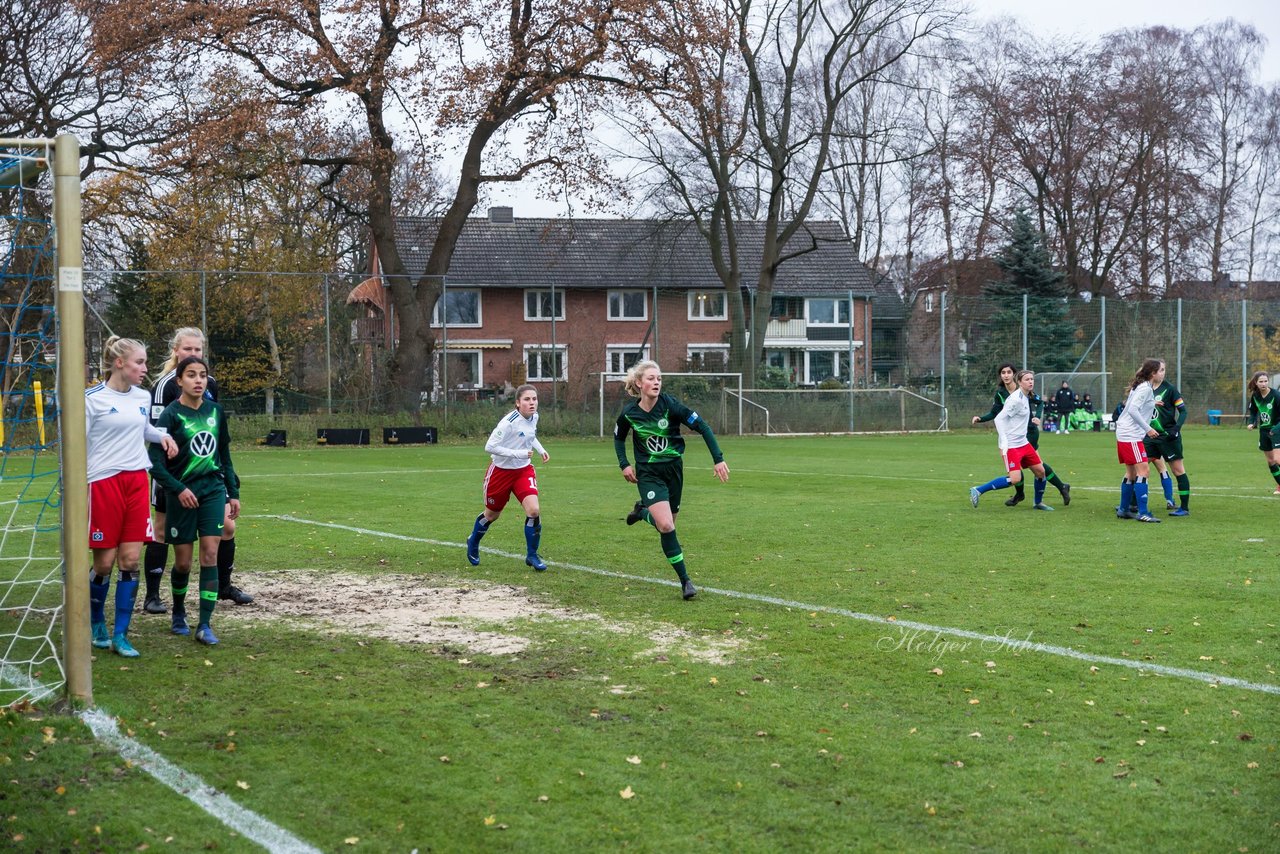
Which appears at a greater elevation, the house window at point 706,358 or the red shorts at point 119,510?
the house window at point 706,358

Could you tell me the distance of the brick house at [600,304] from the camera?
3403cm

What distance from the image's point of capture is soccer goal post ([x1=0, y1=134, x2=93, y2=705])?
5664 millimetres

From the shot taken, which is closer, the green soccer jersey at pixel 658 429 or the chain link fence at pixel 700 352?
the green soccer jersey at pixel 658 429

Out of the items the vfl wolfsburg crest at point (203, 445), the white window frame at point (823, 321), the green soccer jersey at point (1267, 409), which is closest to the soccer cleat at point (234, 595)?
the vfl wolfsburg crest at point (203, 445)

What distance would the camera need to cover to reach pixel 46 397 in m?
8.30

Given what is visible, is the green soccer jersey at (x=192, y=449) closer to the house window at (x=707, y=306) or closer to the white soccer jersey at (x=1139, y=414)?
the white soccer jersey at (x=1139, y=414)

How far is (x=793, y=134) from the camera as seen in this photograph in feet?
137

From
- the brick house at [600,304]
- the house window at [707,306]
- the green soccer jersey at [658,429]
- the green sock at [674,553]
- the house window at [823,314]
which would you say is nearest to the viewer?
the green sock at [674,553]

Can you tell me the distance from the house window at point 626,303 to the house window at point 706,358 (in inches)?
795

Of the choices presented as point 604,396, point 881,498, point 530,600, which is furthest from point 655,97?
point 530,600

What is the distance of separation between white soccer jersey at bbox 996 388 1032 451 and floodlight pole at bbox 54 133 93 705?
11590 mm

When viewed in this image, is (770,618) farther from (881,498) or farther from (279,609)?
(881,498)

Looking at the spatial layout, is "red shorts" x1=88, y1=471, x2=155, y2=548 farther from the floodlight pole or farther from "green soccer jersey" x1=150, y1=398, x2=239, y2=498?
the floodlight pole

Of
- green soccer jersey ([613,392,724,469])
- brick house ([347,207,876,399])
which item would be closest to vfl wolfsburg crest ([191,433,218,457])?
green soccer jersey ([613,392,724,469])
